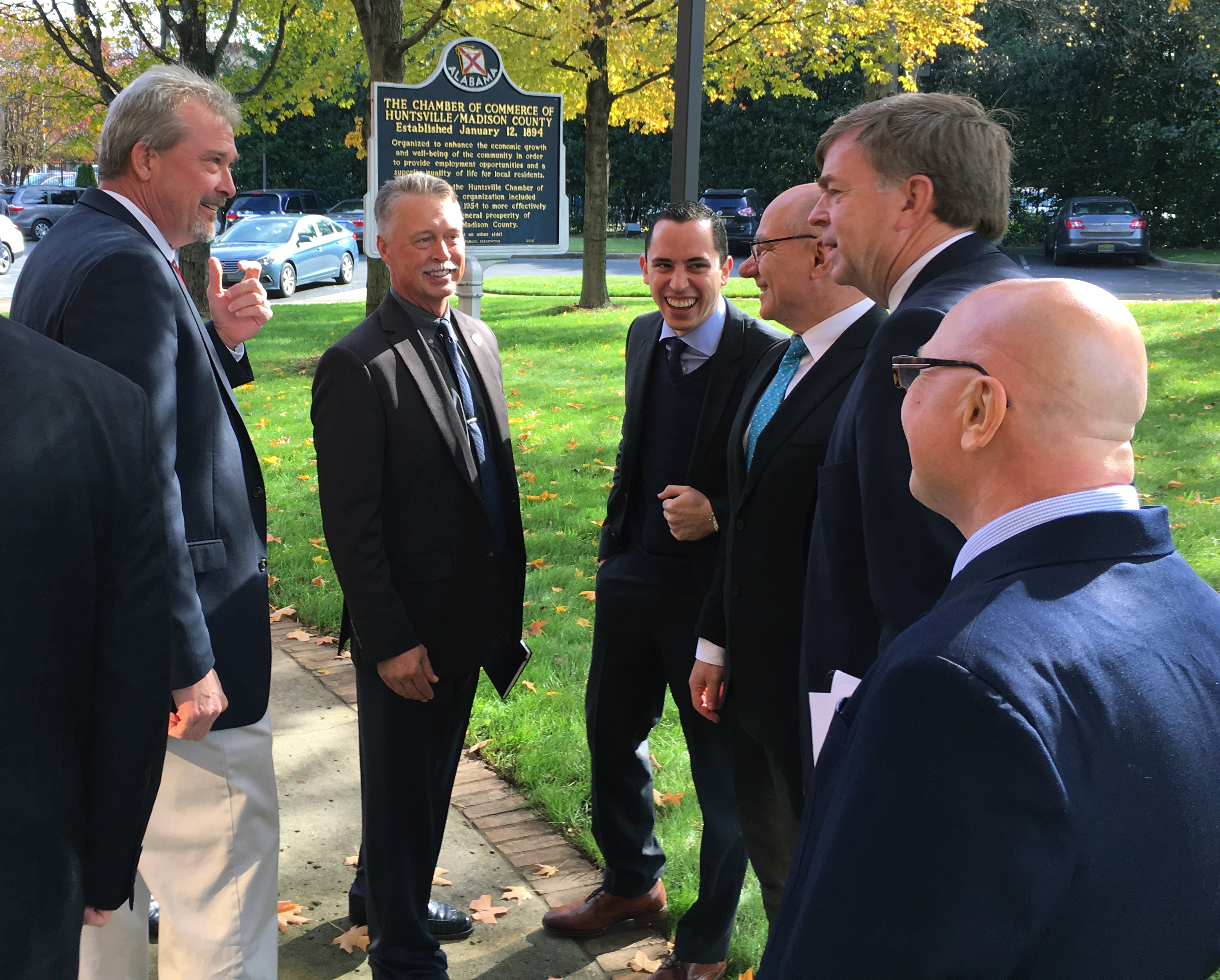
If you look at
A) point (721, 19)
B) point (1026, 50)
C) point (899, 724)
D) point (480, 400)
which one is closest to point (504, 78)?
point (480, 400)

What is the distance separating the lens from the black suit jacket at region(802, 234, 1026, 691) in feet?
6.36

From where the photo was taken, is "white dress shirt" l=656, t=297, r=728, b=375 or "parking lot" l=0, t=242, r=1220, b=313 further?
"parking lot" l=0, t=242, r=1220, b=313

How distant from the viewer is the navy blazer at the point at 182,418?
2.45m

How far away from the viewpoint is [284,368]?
12.6 metres

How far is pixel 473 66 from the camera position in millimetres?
6285

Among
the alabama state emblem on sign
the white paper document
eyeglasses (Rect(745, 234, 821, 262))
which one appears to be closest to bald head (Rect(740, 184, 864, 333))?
eyeglasses (Rect(745, 234, 821, 262))

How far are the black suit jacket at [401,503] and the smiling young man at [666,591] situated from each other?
45cm

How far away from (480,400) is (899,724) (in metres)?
2.40

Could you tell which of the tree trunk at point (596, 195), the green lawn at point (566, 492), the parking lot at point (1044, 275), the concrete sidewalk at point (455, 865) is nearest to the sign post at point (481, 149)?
the green lawn at point (566, 492)

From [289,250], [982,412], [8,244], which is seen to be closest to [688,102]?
[982,412]

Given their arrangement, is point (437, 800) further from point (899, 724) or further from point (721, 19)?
point (721, 19)

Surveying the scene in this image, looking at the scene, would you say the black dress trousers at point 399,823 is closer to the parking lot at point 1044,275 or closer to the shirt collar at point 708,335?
the shirt collar at point 708,335

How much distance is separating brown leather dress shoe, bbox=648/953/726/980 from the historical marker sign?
4.25 meters

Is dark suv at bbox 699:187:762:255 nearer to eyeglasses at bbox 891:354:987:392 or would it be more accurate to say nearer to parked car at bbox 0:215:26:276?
parked car at bbox 0:215:26:276
